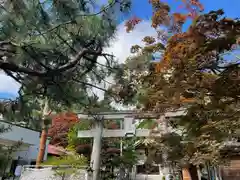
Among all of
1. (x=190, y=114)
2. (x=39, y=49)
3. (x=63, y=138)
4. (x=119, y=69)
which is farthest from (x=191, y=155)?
(x=63, y=138)

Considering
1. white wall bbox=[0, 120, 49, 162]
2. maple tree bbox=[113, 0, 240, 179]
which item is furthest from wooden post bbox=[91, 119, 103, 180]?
white wall bbox=[0, 120, 49, 162]

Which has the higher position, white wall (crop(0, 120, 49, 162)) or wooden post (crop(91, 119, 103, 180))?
white wall (crop(0, 120, 49, 162))

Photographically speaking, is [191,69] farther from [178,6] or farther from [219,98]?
[178,6]

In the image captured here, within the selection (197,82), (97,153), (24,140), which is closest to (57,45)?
(197,82)

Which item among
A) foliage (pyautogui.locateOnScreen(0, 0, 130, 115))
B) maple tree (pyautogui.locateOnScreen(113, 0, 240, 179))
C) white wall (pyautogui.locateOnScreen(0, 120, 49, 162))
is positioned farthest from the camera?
white wall (pyautogui.locateOnScreen(0, 120, 49, 162))

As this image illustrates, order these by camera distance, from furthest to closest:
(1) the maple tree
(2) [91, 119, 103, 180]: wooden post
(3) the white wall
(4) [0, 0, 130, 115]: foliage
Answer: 1. (3) the white wall
2. (2) [91, 119, 103, 180]: wooden post
3. (1) the maple tree
4. (4) [0, 0, 130, 115]: foliage

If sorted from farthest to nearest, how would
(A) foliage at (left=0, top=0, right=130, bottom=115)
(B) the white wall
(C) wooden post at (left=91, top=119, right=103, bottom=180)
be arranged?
(B) the white wall < (C) wooden post at (left=91, top=119, right=103, bottom=180) < (A) foliage at (left=0, top=0, right=130, bottom=115)

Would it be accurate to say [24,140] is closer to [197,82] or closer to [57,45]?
[57,45]

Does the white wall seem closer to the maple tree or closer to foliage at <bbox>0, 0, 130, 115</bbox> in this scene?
foliage at <bbox>0, 0, 130, 115</bbox>

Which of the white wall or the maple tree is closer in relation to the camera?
the maple tree

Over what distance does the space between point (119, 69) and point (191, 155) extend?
1.89 m

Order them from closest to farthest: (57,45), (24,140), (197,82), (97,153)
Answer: (57,45), (197,82), (97,153), (24,140)

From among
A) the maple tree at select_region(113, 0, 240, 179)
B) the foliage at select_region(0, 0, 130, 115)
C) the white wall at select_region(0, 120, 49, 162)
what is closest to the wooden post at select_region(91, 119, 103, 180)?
the maple tree at select_region(113, 0, 240, 179)

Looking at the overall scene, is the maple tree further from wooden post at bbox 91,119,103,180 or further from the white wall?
the white wall
